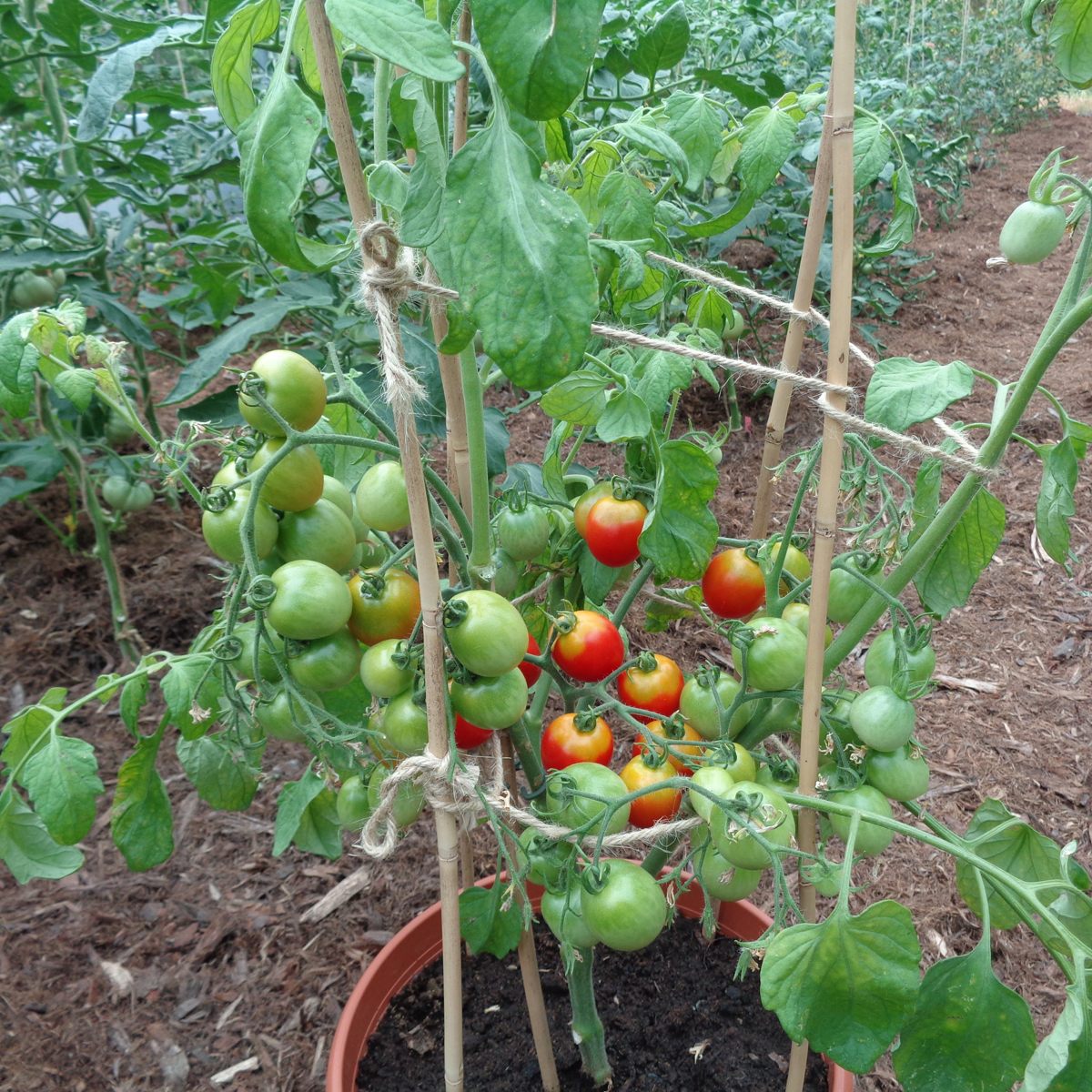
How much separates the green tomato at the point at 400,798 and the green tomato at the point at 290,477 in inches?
10.4

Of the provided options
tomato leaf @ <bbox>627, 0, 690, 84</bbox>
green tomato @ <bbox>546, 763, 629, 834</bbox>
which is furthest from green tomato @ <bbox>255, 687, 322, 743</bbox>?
tomato leaf @ <bbox>627, 0, 690, 84</bbox>

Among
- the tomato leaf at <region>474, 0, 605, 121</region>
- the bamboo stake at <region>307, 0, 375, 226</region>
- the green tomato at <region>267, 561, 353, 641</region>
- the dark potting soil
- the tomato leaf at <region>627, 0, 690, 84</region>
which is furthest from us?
the tomato leaf at <region>627, 0, 690, 84</region>

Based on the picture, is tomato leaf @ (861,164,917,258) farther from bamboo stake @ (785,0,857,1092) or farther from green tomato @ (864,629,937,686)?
green tomato @ (864,629,937,686)

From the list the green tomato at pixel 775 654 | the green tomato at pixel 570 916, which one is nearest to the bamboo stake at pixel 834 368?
the green tomato at pixel 775 654

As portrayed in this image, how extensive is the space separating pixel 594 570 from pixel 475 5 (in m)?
0.60

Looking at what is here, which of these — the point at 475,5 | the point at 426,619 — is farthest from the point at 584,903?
the point at 475,5

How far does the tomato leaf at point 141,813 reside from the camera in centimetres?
78

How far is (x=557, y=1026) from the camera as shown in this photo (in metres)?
1.09

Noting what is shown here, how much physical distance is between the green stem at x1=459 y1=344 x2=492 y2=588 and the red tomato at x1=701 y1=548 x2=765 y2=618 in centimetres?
26

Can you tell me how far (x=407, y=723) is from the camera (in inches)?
27.1

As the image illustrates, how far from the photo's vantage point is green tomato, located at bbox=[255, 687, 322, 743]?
677 millimetres

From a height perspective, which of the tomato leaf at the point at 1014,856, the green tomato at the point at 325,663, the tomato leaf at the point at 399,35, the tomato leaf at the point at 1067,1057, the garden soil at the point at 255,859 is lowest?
the garden soil at the point at 255,859

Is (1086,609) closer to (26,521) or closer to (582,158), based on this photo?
(582,158)

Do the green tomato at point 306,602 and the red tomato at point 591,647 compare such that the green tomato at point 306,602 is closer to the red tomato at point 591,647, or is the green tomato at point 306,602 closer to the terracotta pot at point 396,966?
the red tomato at point 591,647
